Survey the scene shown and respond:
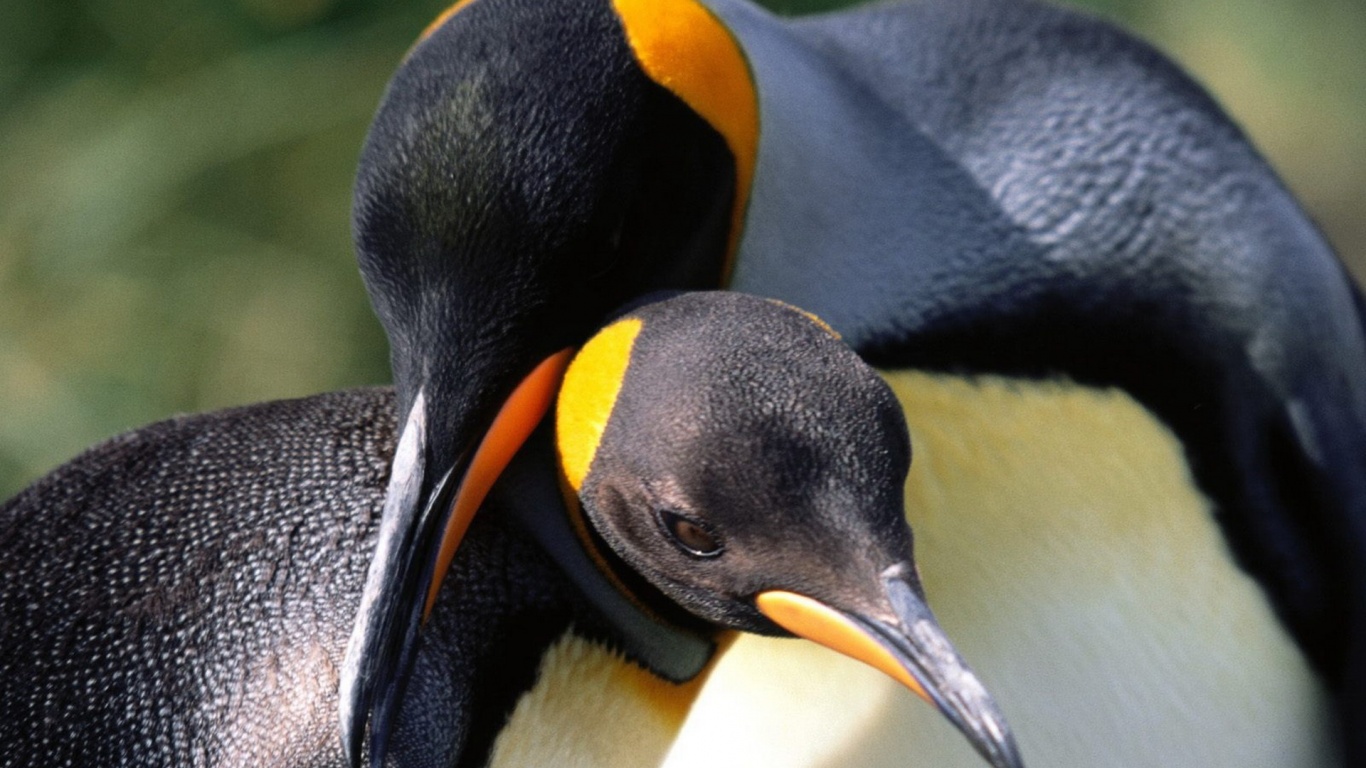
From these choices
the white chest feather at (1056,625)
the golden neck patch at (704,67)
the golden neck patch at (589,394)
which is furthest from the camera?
the white chest feather at (1056,625)

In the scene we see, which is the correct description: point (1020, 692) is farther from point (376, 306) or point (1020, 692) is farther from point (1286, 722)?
point (376, 306)

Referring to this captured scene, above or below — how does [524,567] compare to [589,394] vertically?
below

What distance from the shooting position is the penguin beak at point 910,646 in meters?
0.92

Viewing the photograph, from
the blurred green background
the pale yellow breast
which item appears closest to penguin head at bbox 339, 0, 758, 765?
the pale yellow breast

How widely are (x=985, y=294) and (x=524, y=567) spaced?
18.4 inches

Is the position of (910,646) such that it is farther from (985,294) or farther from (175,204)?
(175,204)

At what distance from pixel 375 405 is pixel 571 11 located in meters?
0.33

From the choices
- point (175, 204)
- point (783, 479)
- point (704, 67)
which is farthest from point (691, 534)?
point (175, 204)

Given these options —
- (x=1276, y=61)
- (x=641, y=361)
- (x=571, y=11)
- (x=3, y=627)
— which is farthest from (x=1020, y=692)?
(x=1276, y=61)

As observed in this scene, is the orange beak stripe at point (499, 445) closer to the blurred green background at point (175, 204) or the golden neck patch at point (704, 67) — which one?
the golden neck patch at point (704, 67)

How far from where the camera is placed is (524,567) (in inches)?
45.9

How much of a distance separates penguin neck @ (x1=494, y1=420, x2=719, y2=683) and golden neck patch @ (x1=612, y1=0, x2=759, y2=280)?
0.23 m

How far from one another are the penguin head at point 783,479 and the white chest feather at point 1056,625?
9.6 inches

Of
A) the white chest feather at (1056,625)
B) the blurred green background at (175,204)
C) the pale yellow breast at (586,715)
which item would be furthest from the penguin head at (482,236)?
the blurred green background at (175,204)
